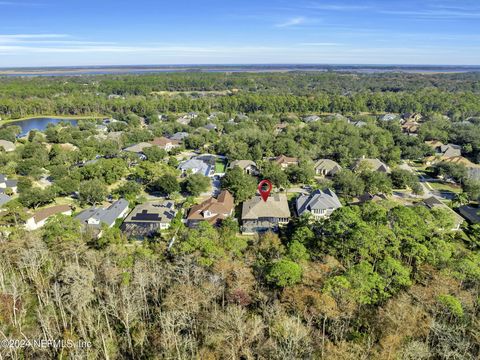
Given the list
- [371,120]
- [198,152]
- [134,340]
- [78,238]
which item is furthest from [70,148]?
[371,120]

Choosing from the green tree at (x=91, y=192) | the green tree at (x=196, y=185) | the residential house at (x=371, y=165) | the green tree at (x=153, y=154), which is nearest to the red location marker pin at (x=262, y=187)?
the green tree at (x=196, y=185)

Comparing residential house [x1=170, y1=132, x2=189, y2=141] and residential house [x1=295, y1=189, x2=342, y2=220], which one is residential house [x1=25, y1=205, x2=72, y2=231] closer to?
residential house [x1=295, y1=189, x2=342, y2=220]

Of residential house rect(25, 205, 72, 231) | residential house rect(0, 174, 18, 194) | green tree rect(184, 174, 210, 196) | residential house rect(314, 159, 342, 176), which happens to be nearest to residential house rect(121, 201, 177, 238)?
green tree rect(184, 174, 210, 196)

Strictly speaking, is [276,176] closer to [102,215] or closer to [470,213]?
[102,215]

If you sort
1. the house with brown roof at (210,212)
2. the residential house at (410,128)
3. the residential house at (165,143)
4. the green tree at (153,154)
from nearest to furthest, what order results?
the house with brown roof at (210,212) → the green tree at (153,154) → the residential house at (165,143) → the residential house at (410,128)

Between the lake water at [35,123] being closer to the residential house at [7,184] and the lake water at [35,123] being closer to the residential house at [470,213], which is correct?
the residential house at [7,184]

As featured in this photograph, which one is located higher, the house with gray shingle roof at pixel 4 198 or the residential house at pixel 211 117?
the residential house at pixel 211 117

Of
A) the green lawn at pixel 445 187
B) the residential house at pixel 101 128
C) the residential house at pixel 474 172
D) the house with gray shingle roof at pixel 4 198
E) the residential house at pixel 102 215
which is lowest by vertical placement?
the green lawn at pixel 445 187
